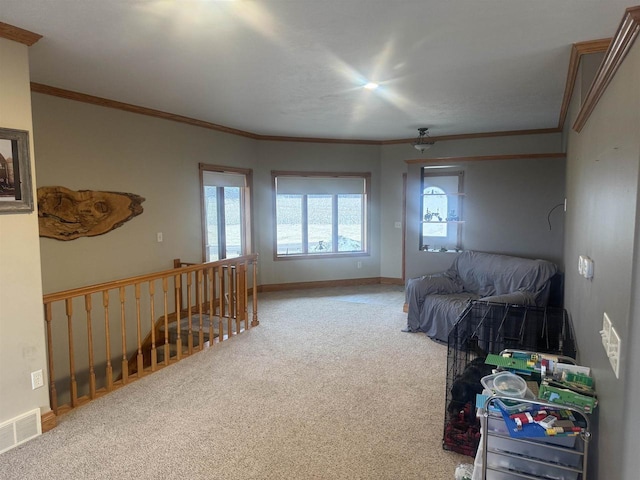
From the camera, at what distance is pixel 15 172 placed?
→ 8.36ft

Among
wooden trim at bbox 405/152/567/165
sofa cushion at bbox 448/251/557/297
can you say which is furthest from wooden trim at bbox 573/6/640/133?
wooden trim at bbox 405/152/567/165

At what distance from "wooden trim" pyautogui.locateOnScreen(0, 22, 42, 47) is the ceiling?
63mm

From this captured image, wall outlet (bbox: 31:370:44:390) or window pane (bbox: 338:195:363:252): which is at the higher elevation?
window pane (bbox: 338:195:363:252)

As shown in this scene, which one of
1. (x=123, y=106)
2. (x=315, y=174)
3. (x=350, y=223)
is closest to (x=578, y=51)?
(x=123, y=106)

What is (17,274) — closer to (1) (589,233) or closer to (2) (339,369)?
(2) (339,369)

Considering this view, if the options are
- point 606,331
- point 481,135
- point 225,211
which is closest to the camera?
point 606,331

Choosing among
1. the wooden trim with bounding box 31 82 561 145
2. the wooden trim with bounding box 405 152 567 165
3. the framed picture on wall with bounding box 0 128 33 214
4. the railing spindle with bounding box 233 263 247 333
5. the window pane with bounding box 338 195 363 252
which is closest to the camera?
the framed picture on wall with bounding box 0 128 33 214

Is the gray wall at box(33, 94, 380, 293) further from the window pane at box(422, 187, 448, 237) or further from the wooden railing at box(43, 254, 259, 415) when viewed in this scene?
the window pane at box(422, 187, 448, 237)

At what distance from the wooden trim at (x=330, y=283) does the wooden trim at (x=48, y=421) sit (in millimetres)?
4053

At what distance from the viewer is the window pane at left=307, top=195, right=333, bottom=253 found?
23.0 feet

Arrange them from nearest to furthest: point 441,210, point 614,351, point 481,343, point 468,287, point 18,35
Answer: point 614,351, point 18,35, point 481,343, point 468,287, point 441,210

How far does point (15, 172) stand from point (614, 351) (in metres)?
3.14

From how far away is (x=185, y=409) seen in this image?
300 centimetres

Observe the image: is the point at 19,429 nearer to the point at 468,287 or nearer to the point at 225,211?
the point at 225,211
